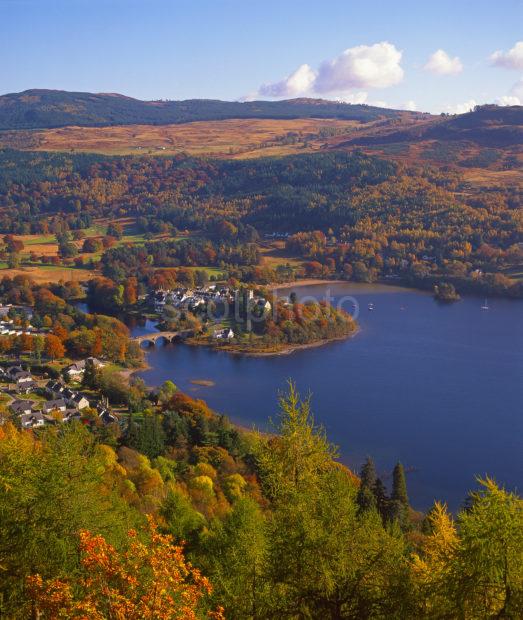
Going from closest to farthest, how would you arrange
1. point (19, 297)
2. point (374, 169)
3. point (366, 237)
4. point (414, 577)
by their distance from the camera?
point (414, 577)
point (19, 297)
point (366, 237)
point (374, 169)

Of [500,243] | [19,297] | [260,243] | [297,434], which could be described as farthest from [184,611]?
[260,243]

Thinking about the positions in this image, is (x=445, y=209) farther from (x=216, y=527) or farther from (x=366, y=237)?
(x=216, y=527)

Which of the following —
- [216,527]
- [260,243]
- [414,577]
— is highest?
[414,577]

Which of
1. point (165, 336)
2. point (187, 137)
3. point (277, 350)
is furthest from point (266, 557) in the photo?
point (187, 137)

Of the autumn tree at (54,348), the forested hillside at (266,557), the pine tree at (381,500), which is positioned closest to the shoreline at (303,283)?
the autumn tree at (54,348)

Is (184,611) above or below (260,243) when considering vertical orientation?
above

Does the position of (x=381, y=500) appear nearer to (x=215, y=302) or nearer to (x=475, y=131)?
(x=215, y=302)
